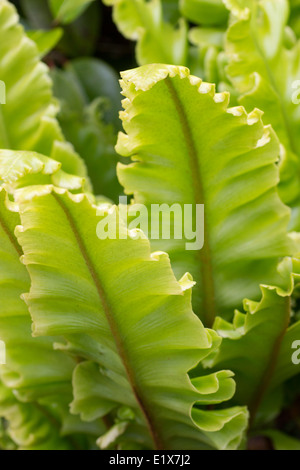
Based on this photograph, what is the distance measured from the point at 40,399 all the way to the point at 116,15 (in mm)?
487

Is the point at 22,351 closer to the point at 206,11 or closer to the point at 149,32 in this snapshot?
the point at 149,32

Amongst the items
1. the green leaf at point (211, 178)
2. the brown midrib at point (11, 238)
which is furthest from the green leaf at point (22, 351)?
the green leaf at point (211, 178)

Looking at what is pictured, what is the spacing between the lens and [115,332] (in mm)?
520

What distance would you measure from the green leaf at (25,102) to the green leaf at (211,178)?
Result: 17cm

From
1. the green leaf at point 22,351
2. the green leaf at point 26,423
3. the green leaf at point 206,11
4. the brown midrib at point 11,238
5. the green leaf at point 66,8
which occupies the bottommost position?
the green leaf at point 26,423

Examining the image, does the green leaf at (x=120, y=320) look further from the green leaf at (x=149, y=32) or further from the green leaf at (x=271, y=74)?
the green leaf at (x=149, y=32)

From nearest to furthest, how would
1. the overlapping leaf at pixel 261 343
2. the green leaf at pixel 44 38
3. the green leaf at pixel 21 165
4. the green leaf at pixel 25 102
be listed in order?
the green leaf at pixel 21 165 → the overlapping leaf at pixel 261 343 → the green leaf at pixel 25 102 → the green leaf at pixel 44 38

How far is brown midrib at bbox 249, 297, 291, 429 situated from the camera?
57 centimetres

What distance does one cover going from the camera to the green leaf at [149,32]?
29.0 inches

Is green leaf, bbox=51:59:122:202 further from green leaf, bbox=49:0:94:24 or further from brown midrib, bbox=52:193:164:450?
brown midrib, bbox=52:193:164:450

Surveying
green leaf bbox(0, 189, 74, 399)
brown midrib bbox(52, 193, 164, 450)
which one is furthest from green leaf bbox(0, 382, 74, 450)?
brown midrib bbox(52, 193, 164, 450)
